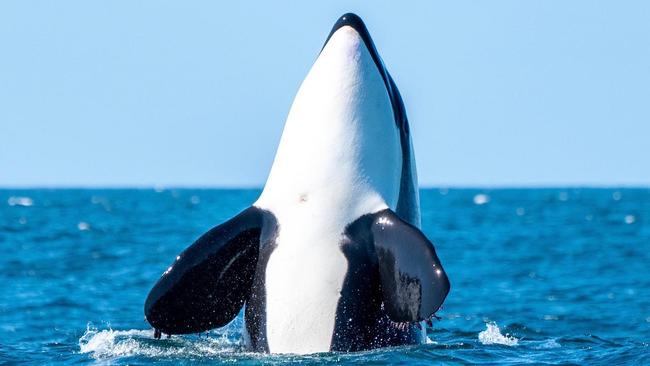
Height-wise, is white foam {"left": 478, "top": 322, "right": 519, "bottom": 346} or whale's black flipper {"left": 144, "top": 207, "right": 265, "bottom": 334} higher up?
white foam {"left": 478, "top": 322, "right": 519, "bottom": 346}

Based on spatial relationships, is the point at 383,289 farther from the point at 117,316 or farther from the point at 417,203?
the point at 117,316

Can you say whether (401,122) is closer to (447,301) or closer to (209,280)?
(209,280)

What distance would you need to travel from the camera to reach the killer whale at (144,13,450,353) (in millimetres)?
10914

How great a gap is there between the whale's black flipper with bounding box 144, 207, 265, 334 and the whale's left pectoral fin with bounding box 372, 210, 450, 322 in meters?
1.24

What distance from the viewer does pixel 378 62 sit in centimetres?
1162

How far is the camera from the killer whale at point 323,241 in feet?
35.8

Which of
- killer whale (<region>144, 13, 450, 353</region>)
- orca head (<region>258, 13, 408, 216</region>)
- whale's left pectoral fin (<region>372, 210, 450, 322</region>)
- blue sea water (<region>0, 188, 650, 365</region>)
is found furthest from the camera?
blue sea water (<region>0, 188, 650, 365</region>)

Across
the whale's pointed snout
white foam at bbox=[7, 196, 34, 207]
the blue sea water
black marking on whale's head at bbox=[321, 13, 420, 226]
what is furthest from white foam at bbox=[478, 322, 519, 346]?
white foam at bbox=[7, 196, 34, 207]

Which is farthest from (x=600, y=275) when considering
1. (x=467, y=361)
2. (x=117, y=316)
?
(x=467, y=361)

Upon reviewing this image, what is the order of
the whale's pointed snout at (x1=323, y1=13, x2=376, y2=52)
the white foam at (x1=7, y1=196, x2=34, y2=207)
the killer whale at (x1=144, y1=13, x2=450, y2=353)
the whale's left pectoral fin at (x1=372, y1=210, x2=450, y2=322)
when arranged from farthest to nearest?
1. the white foam at (x1=7, y1=196, x2=34, y2=207)
2. the whale's pointed snout at (x1=323, y1=13, x2=376, y2=52)
3. the killer whale at (x1=144, y1=13, x2=450, y2=353)
4. the whale's left pectoral fin at (x1=372, y1=210, x2=450, y2=322)

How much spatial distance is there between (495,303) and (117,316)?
7.09m

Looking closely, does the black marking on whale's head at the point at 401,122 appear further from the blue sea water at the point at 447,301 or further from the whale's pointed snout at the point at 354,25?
the blue sea water at the point at 447,301

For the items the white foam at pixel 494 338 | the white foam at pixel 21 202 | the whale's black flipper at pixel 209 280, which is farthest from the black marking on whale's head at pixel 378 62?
the white foam at pixel 21 202

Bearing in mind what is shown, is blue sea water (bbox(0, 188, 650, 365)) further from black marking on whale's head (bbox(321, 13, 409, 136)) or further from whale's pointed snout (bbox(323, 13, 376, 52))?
whale's pointed snout (bbox(323, 13, 376, 52))
